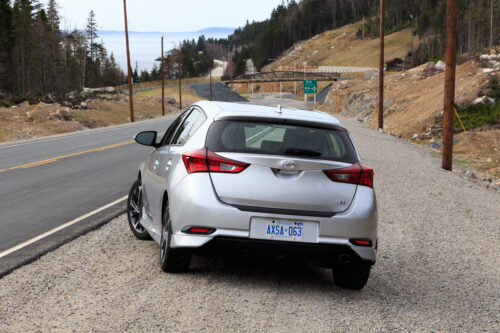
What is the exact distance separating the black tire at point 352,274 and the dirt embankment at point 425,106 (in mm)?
17334

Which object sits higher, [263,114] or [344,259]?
[263,114]

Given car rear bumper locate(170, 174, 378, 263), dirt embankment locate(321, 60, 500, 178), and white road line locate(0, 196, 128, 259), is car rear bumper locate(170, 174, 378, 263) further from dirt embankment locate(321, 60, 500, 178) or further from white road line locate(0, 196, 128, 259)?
dirt embankment locate(321, 60, 500, 178)

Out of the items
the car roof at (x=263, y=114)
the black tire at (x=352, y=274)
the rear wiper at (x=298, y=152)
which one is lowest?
the black tire at (x=352, y=274)

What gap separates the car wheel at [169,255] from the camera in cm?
566

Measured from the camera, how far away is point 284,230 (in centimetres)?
526

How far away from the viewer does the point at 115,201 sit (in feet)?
35.3

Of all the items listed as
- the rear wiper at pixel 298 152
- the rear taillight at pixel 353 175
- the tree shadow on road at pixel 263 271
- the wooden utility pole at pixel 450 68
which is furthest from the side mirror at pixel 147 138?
the wooden utility pole at pixel 450 68

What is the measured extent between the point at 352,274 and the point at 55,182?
892 centimetres

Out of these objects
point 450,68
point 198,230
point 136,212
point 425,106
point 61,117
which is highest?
point 450,68

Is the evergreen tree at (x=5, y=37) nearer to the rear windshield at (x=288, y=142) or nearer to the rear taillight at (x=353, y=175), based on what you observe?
the rear windshield at (x=288, y=142)

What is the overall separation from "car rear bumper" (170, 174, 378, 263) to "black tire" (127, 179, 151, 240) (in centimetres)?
213

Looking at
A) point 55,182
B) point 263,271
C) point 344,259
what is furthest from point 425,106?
point 344,259

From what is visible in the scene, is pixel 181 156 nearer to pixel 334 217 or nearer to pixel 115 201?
pixel 334 217

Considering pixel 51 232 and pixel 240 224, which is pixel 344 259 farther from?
pixel 51 232
